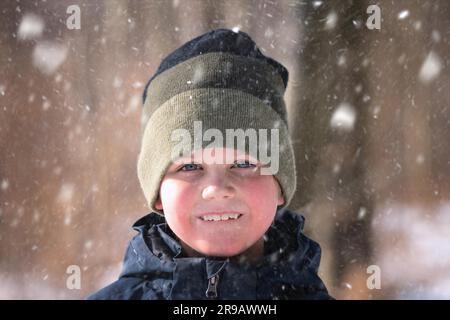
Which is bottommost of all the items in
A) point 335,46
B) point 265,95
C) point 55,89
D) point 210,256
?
point 210,256

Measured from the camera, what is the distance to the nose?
56.6 inches

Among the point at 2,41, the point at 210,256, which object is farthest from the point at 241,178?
the point at 2,41

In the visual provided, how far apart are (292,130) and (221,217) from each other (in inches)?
29.7

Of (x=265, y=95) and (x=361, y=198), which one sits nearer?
(x=265, y=95)

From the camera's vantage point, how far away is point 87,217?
7.04 feet

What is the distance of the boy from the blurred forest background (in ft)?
1.77

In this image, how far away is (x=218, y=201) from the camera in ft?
4.77

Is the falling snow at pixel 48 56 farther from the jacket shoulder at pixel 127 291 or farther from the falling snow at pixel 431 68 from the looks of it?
the falling snow at pixel 431 68

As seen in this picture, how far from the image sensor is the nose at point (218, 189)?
4.72 ft

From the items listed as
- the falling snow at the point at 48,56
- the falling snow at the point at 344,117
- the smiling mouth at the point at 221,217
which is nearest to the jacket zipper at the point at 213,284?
the smiling mouth at the point at 221,217

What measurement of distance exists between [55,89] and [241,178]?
3.10ft

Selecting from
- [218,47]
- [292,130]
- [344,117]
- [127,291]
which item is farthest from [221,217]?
[344,117]

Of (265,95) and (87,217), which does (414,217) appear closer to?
(265,95)

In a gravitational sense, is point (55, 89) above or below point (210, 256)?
above
